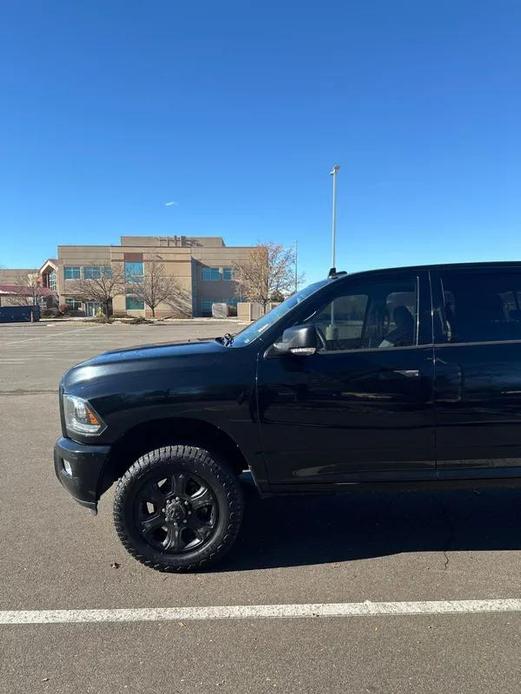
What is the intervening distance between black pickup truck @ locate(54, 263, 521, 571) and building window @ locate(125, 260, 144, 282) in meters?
66.2

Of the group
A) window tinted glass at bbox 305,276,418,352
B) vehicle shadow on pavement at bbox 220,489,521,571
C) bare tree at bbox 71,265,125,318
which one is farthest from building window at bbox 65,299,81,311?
window tinted glass at bbox 305,276,418,352

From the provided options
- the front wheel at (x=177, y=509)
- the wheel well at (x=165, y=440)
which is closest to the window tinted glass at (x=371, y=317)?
the wheel well at (x=165, y=440)

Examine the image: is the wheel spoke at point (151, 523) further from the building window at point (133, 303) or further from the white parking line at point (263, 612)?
the building window at point (133, 303)

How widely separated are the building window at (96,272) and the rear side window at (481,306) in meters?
65.5

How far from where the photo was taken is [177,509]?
332 centimetres

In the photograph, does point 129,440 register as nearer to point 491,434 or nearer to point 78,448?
point 78,448

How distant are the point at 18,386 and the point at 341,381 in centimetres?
960

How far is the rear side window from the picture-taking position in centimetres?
338

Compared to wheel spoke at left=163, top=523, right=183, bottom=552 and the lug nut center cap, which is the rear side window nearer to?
the lug nut center cap

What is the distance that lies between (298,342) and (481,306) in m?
1.33

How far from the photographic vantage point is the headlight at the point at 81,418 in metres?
3.26

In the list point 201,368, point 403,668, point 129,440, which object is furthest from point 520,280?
point 129,440

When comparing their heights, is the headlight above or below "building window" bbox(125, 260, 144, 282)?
below

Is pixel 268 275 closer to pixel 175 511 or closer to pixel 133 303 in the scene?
pixel 133 303
